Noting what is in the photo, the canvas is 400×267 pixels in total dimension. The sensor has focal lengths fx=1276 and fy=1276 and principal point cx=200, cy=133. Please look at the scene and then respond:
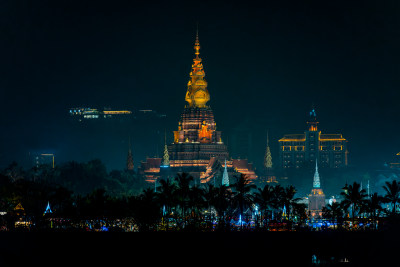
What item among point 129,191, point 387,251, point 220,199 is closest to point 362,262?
point 387,251

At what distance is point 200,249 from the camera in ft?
375

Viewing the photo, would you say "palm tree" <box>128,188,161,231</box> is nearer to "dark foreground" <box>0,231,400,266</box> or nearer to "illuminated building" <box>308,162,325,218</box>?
"dark foreground" <box>0,231,400,266</box>

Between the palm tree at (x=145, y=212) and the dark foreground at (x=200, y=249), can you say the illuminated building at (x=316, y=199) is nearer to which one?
the palm tree at (x=145, y=212)

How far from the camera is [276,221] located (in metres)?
124

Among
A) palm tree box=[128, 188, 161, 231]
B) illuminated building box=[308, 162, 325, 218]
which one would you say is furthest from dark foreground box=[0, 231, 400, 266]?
illuminated building box=[308, 162, 325, 218]

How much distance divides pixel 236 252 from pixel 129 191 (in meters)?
63.3

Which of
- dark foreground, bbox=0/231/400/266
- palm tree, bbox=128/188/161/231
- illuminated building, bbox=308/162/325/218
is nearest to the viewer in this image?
dark foreground, bbox=0/231/400/266

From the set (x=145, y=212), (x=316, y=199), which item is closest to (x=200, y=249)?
(x=145, y=212)

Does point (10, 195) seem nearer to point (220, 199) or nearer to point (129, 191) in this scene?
point (220, 199)

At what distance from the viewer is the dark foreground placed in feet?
367

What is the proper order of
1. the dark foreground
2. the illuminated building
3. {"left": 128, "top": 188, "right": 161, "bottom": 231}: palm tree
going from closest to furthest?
the dark foreground → {"left": 128, "top": 188, "right": 161, "bottom": 231}: palm tree → the illuminated building

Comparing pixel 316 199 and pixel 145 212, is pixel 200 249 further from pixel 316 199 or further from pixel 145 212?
pixel 316 199

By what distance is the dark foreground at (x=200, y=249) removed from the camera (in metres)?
112

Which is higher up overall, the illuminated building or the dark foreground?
the illuminated building
